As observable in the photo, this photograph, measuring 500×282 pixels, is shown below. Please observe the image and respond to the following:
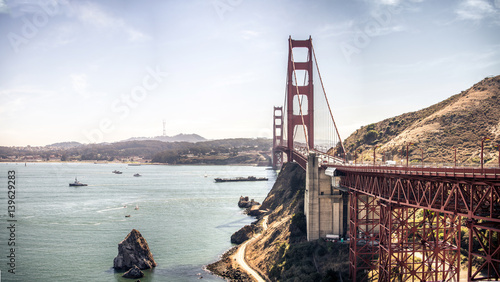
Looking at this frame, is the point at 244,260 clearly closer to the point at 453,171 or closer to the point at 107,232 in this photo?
the point at 107,232

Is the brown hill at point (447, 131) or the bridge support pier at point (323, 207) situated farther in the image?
the brown hill at point (447, 131)

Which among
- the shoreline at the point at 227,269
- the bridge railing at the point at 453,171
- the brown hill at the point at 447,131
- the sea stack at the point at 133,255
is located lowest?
the shoreline at the point at 227,269

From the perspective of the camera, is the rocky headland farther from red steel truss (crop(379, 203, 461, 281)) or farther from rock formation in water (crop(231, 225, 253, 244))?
red steel truss (crop(379, 203, 461, 281))

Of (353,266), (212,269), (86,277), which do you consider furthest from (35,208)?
(353,266)

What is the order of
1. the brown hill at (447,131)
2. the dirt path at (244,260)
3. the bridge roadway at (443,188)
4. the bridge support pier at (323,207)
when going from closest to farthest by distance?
the bridge roadway at (443,188) → the dirt path at (244,260) → the bridge support pier at (323,207) → the brown hill at (447,131)

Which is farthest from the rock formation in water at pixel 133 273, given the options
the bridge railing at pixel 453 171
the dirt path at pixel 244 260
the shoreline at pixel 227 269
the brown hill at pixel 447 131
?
the brown hill at pixel 447 131

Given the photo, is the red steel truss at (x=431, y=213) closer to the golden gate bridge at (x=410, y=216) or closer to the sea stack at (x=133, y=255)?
the golden gate bridge at (x=410, y=216)

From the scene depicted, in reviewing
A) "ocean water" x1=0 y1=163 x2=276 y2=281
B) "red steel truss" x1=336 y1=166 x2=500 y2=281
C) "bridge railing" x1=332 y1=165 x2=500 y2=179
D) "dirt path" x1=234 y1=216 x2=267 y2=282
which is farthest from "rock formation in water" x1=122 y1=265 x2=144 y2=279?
"bridge railing" x1=332 y1=165 x2=500 y2=179

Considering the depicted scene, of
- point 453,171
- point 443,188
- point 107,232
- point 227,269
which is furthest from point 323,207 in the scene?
point 107,232
